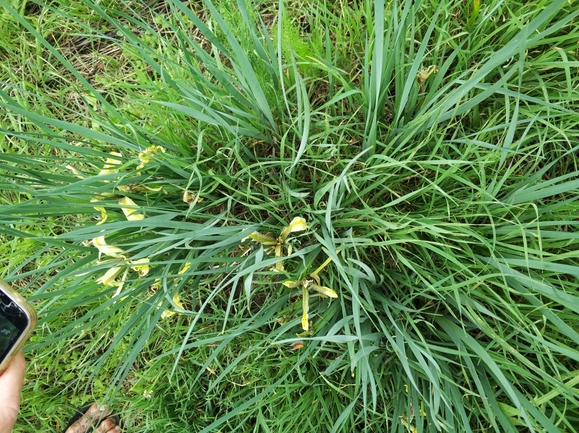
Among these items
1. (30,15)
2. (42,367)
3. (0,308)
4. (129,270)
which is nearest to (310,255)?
(129,270)

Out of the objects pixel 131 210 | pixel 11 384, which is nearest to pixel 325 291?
pixel 131 210

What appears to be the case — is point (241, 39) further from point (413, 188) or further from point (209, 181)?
point (413, 188)

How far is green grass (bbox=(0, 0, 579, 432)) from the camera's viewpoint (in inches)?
31.6

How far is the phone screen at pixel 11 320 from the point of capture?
34.3 inches

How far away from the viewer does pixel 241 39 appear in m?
0.90

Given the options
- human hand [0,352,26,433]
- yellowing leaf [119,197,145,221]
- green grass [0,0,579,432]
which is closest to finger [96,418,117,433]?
green grass [0,0,579,432]

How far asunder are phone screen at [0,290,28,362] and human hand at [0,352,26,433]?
162 millimetres

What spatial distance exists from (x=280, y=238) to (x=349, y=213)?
15 centimetres

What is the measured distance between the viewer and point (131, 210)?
0.84 m

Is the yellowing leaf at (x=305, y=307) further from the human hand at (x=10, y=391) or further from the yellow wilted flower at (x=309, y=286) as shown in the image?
the human hand at (x=10, y=391)

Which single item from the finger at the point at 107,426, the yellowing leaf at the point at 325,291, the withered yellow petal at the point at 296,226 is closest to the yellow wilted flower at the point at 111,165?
the withered yellow petal at the point at 296,226

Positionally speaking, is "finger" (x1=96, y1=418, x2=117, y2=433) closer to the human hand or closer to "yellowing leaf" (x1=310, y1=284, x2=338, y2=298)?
the human hand

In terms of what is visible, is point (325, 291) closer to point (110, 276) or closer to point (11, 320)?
point (110, 276)

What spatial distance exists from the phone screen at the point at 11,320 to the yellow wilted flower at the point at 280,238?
0.48 meters
